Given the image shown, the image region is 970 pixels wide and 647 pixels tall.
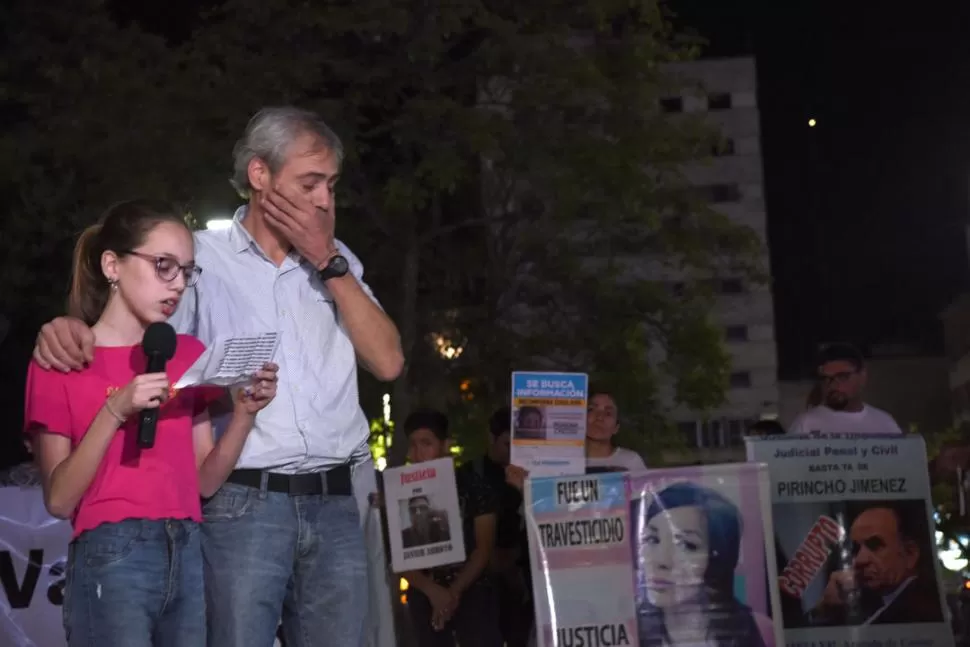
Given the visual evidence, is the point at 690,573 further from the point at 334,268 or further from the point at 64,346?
the point at 64,346

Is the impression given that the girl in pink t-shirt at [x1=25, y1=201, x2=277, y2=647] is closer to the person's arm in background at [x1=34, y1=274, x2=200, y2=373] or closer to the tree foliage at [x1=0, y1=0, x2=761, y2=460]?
the person's arm in background at [x1=34, y1=274, x2=200, y2=373]

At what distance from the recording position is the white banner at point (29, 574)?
8.73 m

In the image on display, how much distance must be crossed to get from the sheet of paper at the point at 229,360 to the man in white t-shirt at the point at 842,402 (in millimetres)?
5571

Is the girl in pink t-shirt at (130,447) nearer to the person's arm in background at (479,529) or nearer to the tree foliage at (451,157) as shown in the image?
the person's arm in background at (479,529)

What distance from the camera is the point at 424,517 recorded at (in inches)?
344

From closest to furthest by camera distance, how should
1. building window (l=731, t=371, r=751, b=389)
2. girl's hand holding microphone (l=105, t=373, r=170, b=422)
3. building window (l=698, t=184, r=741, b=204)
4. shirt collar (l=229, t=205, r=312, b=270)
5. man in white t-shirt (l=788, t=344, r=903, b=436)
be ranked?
girl's hand holding microphone (l=105, t=373, r=170, b=422), shirt collar (l=229, t=205, r=312, b=270), man in white t-shirt (l=788, t=344, r=903, b=436), building window (l=698, t=184, r=741, b=204), building window (l=731, t=371, r=751, b=389)

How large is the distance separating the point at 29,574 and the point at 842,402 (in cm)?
490

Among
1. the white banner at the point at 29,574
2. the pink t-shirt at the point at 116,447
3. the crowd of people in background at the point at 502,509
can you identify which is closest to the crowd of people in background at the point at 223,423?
the pink t-shirt at the point at 116,447

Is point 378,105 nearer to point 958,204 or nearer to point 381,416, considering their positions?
point 381,416

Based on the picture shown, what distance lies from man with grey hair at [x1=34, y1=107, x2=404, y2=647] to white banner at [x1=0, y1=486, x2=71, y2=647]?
5241mm

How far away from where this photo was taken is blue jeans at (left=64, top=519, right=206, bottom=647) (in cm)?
346

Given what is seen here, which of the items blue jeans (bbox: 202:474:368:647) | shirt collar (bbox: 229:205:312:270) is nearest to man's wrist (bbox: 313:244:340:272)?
shirt collar (bbox: 229:205:312:270)

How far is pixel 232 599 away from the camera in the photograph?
373 cm

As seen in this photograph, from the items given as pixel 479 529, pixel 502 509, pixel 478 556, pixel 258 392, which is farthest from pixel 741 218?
pixel 258 392
